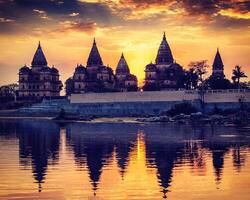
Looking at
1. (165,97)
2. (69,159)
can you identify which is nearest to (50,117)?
(165,97)

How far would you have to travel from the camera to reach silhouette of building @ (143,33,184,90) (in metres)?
112

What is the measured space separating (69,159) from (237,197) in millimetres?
11290

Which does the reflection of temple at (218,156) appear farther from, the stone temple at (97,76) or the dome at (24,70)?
the dome at (24,70)

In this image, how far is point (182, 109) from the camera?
263 feet

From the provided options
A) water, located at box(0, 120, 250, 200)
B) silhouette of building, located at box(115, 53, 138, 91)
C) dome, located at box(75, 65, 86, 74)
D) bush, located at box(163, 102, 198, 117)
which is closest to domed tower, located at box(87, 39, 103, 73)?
dome, located at box(75, 65, 86, 74)

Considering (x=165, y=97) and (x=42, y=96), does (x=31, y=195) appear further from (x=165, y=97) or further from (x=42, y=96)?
(x=42, y=96)

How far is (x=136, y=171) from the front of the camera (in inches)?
836

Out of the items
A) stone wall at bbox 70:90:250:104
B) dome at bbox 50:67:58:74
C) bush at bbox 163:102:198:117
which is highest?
dome at bbox 50:67:58:74

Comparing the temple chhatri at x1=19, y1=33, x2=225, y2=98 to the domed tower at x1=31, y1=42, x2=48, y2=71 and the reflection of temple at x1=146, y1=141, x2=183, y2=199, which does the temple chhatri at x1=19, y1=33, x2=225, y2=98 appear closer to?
the domed tower at x1=31, y1=42, x2=48, y2=71

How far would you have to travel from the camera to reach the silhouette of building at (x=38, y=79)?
121075mm

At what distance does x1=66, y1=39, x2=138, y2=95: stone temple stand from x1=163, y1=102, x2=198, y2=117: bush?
3559 cm

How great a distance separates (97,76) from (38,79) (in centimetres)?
1313

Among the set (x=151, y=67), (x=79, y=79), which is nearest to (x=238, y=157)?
(x=151, y=67)

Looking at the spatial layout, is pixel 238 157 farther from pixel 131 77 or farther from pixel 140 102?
pixel 131 77
